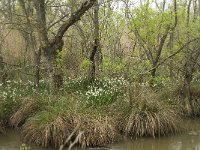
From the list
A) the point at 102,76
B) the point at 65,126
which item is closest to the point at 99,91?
the point at 65,126

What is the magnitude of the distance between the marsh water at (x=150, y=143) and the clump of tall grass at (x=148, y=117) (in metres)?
0.27

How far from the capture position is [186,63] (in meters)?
12.0

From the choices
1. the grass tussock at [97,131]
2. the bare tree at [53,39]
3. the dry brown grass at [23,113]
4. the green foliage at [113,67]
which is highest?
the bare tree at [53,39]

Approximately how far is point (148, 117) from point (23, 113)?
3.78 meters

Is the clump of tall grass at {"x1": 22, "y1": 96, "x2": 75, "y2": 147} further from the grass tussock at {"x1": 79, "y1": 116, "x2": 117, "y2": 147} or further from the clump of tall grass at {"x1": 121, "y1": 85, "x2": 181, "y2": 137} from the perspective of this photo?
the clump of tall grass at {"x1": 121, "y1": 85, "x2": 181, "y2": 137}

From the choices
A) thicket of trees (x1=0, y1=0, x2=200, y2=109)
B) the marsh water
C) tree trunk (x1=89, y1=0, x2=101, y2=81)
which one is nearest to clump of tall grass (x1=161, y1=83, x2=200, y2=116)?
thicket of trees (x1=0, y1=0, x2=200, y2=109)

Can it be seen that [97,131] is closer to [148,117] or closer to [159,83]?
[148,117]

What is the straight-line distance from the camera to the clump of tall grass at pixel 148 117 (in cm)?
941

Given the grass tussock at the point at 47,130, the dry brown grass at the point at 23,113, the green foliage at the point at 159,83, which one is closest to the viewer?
the grass tussock at the point at 47,130

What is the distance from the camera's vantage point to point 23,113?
10125 millimetres

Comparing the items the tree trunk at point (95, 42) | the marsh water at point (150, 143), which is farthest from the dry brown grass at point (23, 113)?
the tree trunk at point (95, 42)

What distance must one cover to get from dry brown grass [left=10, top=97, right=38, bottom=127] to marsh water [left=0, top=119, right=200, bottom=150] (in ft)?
1.16

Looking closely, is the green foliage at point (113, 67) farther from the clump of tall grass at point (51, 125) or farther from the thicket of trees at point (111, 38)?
the clump of tall grass at point (51, 125)

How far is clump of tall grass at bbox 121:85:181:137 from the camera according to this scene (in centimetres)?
941
